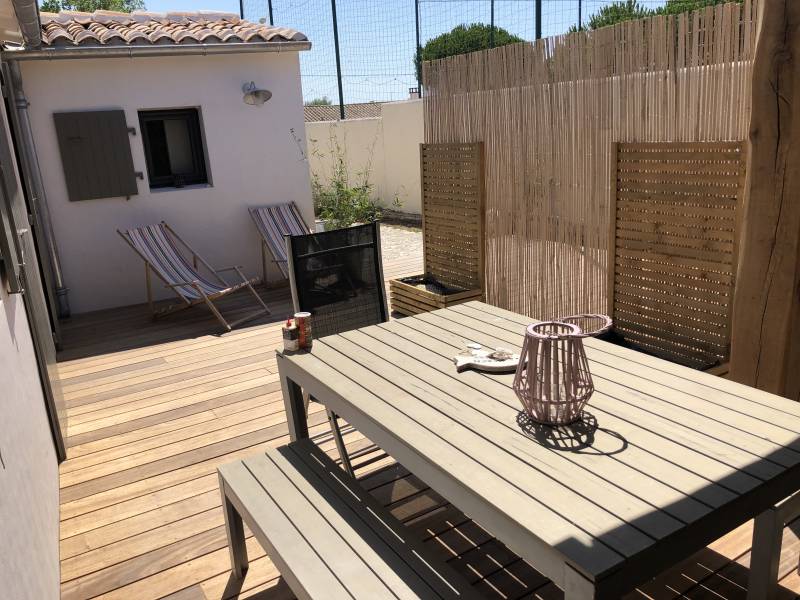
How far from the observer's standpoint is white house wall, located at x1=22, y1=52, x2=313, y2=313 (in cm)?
592

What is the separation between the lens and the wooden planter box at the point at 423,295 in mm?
5031

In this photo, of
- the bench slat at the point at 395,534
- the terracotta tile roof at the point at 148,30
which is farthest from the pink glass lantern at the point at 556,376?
the terracotta tile roof at the point at 148,30

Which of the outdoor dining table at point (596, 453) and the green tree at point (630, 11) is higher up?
the green tree at point (630, 11)

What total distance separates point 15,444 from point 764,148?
302 centimetres

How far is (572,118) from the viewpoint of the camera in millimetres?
3971

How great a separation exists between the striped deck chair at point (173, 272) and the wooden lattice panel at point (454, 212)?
1.60 meters

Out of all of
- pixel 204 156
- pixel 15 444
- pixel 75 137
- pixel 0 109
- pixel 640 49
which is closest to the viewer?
pixel 15 444

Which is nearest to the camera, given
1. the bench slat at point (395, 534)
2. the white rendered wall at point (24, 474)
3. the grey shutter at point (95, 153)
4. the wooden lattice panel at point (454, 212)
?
the bench slat at point (395, 534)

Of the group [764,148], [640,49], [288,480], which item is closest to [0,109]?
[288,480]

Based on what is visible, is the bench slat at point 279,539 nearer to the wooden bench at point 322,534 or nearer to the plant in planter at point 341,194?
the wooden bench at point 322,534

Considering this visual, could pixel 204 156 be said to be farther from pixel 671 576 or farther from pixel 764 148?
pixel 671 576

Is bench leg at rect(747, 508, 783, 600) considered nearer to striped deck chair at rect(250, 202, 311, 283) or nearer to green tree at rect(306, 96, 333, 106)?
striped deck chair at rect(250, 202, 311, 283)

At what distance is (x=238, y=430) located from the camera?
3.53 metres

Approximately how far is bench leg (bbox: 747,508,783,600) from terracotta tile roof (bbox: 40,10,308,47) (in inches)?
238
